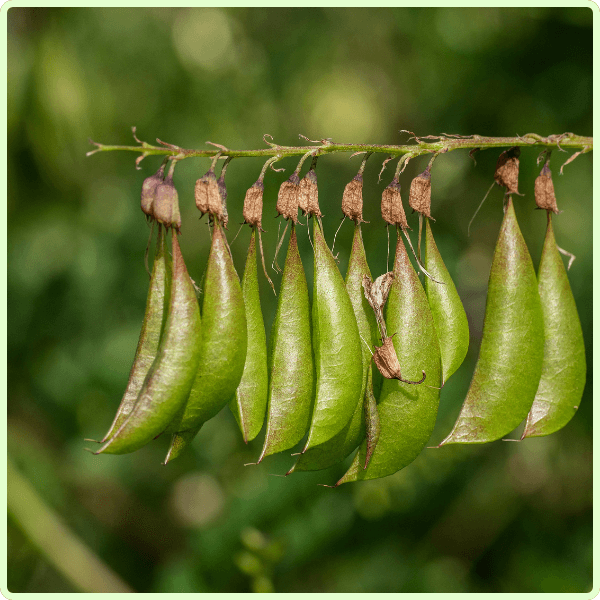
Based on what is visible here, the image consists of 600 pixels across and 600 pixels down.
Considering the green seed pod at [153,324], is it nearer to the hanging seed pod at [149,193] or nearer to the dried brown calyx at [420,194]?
the hanging seed pod at [149,193]

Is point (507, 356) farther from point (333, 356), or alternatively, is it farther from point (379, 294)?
point (333, 356)

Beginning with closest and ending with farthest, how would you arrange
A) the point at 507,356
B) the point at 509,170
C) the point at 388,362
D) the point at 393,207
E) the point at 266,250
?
the point at 388,362, the point at 507,356, the point at 393,207, the point at 509,170, the point at 266,250

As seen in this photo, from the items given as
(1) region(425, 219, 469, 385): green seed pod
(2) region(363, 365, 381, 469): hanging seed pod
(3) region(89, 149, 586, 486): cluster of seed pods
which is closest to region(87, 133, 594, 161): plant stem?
(3) region(89, 149, 586, 486): cluster of seed pods

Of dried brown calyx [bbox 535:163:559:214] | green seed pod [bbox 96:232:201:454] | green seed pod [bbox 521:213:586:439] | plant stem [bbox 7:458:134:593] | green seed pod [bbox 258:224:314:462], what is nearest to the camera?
green seed pod [bbox 96:232:201:454]

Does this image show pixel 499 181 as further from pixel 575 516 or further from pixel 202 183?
pixel 575 516

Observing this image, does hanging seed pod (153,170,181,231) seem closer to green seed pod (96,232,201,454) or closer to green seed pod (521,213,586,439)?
green seed pod (96,232,201,454)

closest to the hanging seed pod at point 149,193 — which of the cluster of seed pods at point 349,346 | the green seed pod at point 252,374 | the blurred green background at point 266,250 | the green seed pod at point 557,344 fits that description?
the cluster of seed pods at point 349,346

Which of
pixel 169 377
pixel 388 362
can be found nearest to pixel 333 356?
pixel 388 362
